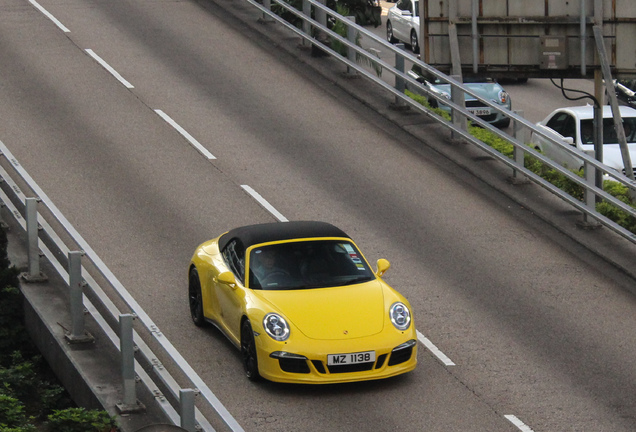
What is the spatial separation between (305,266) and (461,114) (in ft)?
26.9

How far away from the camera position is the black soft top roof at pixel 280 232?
12.2 meters

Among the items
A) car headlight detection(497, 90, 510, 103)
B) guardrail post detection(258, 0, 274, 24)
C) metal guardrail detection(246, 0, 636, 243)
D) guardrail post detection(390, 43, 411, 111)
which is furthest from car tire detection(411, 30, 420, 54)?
guardrail post detection(390, 43, 411, 111)

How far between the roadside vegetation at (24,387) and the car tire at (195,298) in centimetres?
170

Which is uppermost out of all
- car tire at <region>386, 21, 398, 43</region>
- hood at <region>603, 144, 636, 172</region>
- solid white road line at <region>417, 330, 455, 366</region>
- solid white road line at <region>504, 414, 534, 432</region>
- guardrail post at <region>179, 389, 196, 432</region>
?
guardrail post at <region>179, 389, 196, 432</region>

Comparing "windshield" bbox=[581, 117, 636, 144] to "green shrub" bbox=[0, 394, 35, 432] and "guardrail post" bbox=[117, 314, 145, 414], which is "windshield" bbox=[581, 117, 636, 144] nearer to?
"guardrail post" bbox=[117, 314, 145, 414]

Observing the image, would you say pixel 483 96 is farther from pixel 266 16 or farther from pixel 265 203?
pixel 265 203

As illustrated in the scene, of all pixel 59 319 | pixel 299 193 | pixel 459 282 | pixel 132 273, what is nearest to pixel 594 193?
pixel 459 282

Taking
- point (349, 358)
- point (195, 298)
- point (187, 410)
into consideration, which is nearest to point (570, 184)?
point (195, 298)

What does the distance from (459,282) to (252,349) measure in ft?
13.3

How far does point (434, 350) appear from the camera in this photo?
12.3 meters

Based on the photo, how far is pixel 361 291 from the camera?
1171cm

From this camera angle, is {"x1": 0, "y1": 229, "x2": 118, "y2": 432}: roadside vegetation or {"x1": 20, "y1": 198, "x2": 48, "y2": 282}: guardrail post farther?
{"x1": 20, "y1": 198, "x2": 48, "y2": 282}: guardrail post

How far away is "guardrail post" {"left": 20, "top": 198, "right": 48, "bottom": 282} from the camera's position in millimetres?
12398

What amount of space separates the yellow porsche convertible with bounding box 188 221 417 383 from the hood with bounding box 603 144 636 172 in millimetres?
10435
